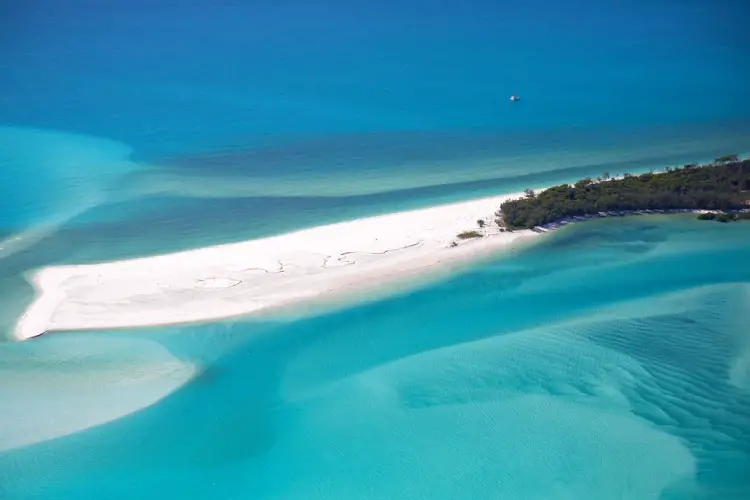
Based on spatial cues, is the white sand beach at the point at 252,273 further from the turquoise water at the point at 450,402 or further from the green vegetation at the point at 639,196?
the green vegetation at the point at 639,196

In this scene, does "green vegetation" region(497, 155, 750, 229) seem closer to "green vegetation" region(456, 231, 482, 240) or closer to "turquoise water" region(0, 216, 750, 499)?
"green vegetation" region(456, 231, 482, 240)

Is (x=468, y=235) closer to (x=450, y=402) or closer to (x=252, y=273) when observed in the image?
(x=252, y=273)

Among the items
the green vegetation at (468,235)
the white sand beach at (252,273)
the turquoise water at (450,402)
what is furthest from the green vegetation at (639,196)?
the turquoise water at (450,402)

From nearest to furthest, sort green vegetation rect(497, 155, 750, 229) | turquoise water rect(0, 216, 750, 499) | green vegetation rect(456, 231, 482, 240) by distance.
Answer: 1. turquoise water rect(0, 216, 750, 499)
2. green vegetation rect(456, 231, 482, 240)
3. green vegetation rect(497, 155, 750, 229)

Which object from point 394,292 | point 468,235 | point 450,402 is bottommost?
point 450,402

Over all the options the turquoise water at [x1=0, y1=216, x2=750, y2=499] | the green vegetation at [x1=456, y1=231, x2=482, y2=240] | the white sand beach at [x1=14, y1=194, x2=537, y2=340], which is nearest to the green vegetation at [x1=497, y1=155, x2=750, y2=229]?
the white sand beach at [x1=14, y1=194, x2=537, y2=340]

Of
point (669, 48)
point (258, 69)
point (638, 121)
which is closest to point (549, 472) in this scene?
point (638, 121)

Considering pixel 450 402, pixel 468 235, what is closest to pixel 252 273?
pixel 468 235
